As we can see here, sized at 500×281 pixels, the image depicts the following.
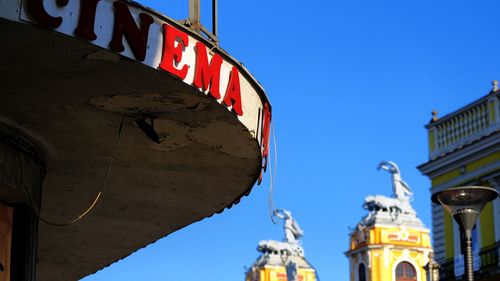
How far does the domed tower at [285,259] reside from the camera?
72312mm

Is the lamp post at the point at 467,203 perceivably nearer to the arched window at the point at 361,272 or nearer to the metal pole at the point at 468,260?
the metal pole at the point at 468,260

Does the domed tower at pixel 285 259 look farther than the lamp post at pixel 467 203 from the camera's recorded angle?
Yes

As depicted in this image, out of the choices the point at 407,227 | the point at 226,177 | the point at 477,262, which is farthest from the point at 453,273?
the point at 226,177

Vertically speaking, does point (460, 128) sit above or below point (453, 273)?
above

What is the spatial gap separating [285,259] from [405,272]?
1594 cm

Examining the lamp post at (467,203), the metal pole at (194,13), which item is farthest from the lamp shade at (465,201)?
the metal pole at (194,13)

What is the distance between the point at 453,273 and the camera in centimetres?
3747

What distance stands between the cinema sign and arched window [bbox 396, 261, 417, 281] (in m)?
47.7

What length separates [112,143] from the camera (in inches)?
484

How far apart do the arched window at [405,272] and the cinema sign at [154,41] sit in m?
47.7

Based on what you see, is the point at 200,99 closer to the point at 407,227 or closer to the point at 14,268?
the point at 14,268

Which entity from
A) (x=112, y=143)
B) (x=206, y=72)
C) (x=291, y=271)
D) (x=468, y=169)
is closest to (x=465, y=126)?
(x=468, y=169)

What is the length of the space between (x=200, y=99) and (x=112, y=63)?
3.74 feet

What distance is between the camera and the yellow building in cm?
3588
